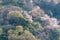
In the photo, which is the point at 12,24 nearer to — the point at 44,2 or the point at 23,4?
the point at 23,4

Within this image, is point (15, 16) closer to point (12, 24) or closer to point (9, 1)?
point (12, 24)

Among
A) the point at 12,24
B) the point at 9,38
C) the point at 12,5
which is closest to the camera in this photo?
the point at 9,38

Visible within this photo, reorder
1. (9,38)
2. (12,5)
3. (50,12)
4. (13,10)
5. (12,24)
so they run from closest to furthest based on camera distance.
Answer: (9,38) < (12,24) < (13,10) < (12,5) < (50,12)

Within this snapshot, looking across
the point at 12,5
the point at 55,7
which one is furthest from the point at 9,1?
the point at 55,7

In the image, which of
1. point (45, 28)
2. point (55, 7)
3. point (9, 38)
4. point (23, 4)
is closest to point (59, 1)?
point (55, 7)

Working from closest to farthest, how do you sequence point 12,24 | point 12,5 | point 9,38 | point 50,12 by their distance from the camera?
point 9,38, point 12,24, point 12,5, point 50,12

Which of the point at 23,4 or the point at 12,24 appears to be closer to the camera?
the point at 12,24
